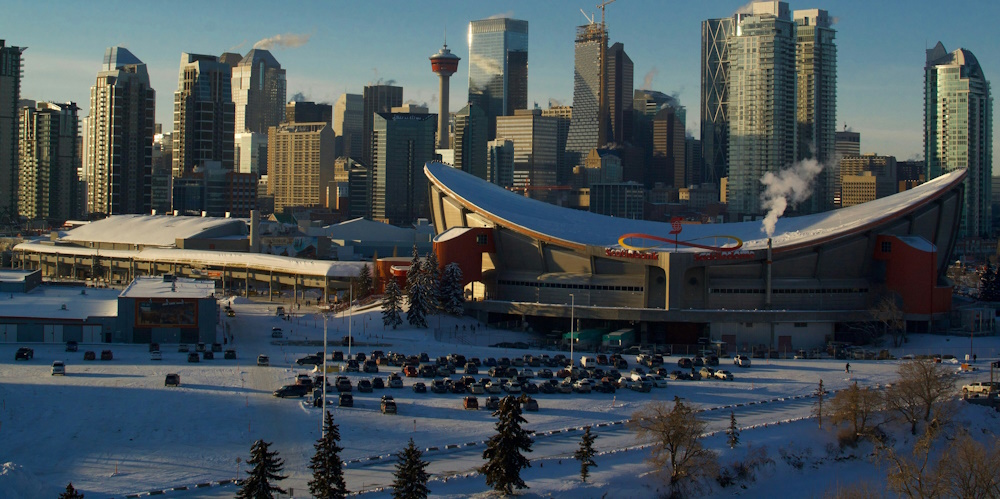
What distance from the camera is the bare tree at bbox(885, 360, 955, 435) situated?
54.3 metres

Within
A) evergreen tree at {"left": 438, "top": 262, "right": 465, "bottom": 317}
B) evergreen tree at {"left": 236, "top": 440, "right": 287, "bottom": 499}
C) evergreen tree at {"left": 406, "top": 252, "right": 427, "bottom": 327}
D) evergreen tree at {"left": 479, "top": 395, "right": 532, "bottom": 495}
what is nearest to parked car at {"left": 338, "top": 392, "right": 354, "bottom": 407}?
evergreen tree at {"left": 479, "top": 395, "right": 532, "bottom": 495}

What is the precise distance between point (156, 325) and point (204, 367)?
35.4 ft

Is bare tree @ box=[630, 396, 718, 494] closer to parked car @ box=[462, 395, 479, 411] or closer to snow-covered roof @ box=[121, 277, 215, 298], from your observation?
parked car @ box=[462, 395, 479, 411]

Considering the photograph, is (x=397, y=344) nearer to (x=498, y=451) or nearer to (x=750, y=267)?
(x=750, y=267)

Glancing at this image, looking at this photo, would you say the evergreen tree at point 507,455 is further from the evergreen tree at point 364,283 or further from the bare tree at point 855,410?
the evergreen tree at point 364,283

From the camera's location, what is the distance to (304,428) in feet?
158

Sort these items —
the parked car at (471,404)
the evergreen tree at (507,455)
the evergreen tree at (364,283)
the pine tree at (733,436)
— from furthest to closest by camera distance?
the evergreen tree at (364,283) < the parked car at (471,404) < the pine tree at (733,436) < the evergreen tree at (507,455)

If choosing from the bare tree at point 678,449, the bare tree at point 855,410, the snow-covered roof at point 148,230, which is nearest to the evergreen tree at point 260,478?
the bare tree at point 678,449

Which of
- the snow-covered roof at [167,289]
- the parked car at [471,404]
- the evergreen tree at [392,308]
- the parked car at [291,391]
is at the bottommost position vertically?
the parked car at [471,404]

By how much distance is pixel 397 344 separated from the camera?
72875 mm

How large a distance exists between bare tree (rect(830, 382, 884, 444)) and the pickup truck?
28.3 ft

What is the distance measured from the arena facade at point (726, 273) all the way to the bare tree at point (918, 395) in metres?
23.3

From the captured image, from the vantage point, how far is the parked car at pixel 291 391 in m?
53.8

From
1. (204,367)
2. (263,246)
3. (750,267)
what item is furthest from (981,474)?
(263,246)
